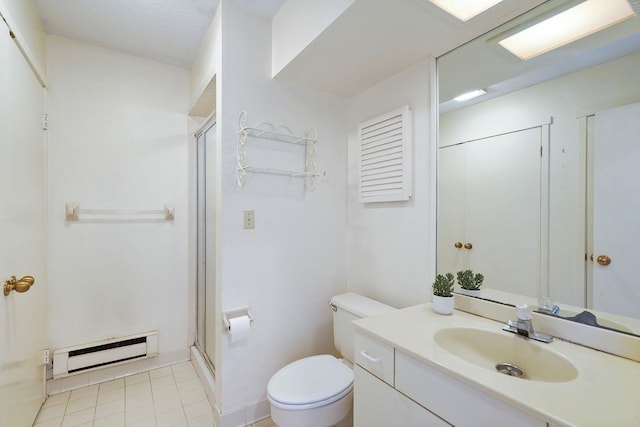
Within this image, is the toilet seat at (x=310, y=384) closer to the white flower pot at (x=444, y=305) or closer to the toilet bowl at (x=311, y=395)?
the toilet bowl at (x=311, y=395)

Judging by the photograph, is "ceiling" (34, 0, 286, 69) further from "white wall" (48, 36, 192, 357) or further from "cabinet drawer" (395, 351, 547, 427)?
"cabinet drawer" (395, 351, 547, 427)

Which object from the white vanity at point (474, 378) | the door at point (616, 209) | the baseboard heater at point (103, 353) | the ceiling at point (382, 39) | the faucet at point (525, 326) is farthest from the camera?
the baseboard heater at point (103, 353)

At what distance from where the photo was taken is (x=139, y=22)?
1809 millimetres

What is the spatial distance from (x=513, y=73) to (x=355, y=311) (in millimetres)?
1384

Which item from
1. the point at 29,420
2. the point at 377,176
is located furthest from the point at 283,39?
the point at 29,420

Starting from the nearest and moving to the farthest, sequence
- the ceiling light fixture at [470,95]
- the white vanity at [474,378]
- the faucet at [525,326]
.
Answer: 1. the white vanity at [474,378]
2. the faucet at [525,326]
3. the ceiling light fixture at [470,95]

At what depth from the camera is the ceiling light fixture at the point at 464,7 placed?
1.16 meters

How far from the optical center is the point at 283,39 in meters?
1.65

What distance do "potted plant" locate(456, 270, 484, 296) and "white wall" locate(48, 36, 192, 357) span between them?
2084mm

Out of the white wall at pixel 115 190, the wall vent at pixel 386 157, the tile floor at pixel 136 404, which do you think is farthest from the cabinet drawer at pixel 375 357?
the white wall at pixel 115 190

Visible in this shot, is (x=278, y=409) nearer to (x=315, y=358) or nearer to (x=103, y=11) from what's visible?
(x=315, y=358)

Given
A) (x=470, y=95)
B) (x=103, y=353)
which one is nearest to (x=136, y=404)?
(x=103, y=353)

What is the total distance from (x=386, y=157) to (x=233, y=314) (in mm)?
1274

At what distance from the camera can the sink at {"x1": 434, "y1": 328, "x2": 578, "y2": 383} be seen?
944mm
